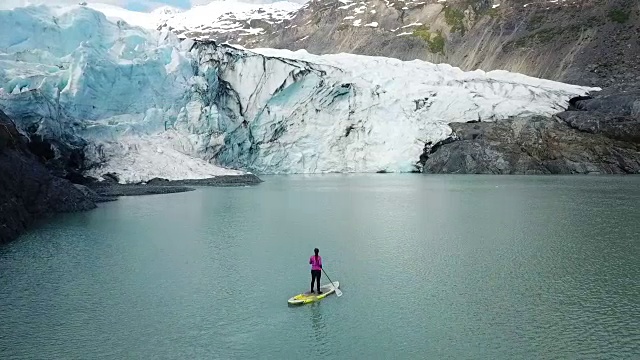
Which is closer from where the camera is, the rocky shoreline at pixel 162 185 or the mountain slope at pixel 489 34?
the rocky shoreline at pixel 162 185

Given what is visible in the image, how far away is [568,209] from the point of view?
1831 cm

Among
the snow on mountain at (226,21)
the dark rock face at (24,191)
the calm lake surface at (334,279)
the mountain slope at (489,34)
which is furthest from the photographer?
the snow on mountain at (226,21)

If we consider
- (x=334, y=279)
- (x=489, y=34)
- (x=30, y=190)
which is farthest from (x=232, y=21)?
(x=334, y=279)

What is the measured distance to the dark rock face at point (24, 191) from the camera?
14785mm

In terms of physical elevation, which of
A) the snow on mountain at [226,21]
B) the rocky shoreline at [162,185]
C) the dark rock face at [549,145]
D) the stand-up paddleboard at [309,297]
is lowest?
the stand-up paddleboard at [309,297]

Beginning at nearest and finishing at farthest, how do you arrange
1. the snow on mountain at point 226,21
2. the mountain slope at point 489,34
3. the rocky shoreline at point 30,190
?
the rocky shoreline at point 30,190, the mountain slope at point 489,34, the snow on mountain at point 226,21

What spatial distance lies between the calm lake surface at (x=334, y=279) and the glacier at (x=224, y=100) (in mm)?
12897

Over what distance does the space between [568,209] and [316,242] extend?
9.74 meters

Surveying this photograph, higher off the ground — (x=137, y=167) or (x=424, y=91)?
(x=424, y=91)

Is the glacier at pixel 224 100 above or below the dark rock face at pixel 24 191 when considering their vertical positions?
above

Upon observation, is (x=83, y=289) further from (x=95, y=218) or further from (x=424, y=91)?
(x=424, y=91)

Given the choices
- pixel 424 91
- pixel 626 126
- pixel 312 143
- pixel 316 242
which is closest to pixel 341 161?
pixel 312 143

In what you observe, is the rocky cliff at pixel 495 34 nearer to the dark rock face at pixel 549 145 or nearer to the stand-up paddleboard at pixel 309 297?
the dark rock face at pixel 549 145

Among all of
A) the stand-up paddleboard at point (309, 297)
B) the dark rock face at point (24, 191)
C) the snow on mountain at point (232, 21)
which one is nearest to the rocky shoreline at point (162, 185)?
the dark rock face at point (24, 191)
